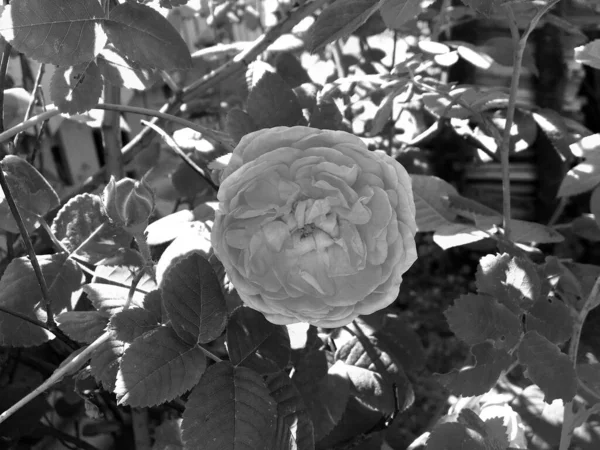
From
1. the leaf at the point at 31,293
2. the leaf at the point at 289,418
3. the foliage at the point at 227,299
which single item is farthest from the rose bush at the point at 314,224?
the leaf at the point at 31,293

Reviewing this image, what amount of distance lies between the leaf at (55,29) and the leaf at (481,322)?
15.3 inches

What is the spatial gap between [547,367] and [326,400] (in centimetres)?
23

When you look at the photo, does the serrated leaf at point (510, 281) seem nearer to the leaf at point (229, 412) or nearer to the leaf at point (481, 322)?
the leaf at point (481, 322)

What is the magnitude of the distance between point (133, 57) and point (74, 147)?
1.10m

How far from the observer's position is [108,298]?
55 centimetres

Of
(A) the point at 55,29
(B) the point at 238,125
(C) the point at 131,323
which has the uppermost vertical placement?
(A) the point at 55,29

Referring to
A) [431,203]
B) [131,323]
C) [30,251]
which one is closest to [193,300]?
[131,323]

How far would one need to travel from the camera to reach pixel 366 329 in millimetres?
752

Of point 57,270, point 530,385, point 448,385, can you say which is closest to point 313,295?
point 448,385

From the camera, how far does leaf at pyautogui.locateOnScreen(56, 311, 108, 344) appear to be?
0.53 meters

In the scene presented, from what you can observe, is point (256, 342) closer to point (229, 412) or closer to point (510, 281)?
point (229, 412)

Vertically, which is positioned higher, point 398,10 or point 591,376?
point 398,10

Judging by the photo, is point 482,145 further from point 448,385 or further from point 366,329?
point 448,385

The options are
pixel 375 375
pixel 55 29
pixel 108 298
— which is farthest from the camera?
pixel 375 375
